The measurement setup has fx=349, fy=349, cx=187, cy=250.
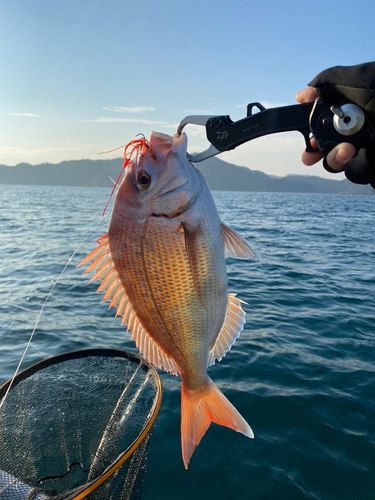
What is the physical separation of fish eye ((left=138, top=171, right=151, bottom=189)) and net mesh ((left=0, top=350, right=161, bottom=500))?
2139 millimetres

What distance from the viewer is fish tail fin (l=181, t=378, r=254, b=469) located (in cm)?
252

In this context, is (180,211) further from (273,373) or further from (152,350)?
(273,373)

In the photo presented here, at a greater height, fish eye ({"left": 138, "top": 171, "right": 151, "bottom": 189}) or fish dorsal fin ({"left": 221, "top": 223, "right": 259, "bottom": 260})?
fish eye ({"left": 138, "top": 171, "right": 151, "bottom": 189})

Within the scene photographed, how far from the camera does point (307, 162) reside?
3008mm

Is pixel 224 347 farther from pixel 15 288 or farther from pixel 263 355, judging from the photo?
pixel 15 288

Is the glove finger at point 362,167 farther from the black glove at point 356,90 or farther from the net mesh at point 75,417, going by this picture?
the net mesh at point 75,417

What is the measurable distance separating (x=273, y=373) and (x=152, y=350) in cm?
429

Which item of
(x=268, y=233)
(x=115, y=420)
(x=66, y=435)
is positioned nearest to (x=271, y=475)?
(x=115, y=420)

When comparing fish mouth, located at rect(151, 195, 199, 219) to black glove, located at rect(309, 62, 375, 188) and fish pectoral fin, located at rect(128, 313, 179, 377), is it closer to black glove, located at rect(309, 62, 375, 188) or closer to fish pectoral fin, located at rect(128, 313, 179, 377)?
fish pectoral fin, located at rect(128, 313, 179, 377)

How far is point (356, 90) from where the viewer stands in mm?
2398

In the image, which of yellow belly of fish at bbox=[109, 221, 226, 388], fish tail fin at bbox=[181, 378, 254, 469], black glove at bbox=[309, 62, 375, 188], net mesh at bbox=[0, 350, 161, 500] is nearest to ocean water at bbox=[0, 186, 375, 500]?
net mesh at bbox=[0, 350, 161, 500]

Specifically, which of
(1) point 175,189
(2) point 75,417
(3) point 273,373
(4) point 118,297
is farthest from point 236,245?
(3) point 273,373

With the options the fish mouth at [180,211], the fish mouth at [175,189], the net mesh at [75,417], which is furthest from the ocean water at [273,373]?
the fish mouth at [175,189]

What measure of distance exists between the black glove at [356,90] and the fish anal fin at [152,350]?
6.66 ft
